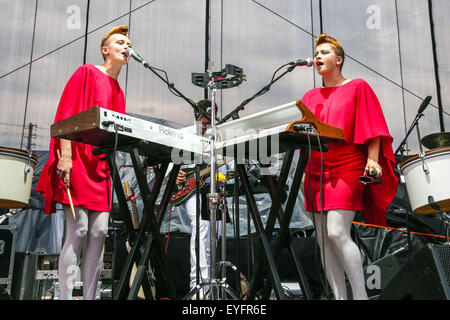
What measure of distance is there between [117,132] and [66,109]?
561 millimetres

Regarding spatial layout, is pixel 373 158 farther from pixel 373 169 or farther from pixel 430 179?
pixel 430 179

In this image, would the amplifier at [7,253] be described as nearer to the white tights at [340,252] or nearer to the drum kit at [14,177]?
the drum kit at [14,177]

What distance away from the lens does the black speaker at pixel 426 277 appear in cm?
113

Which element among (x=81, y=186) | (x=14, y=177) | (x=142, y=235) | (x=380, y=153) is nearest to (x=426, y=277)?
(x=380, y=153)

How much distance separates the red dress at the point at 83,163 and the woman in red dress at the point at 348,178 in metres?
1.11

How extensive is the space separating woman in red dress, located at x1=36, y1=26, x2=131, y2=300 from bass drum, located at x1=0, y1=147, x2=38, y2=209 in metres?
1.05

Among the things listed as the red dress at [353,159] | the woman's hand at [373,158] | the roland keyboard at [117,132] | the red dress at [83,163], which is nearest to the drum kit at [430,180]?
the red dress at [353,159]

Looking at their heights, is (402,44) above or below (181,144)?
above

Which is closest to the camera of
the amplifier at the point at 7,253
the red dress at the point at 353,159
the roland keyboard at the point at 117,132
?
the roland keyboard at the point at 117,132

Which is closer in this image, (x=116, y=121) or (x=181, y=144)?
(x=116, y=121)

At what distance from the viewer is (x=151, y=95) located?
5.27 meters
